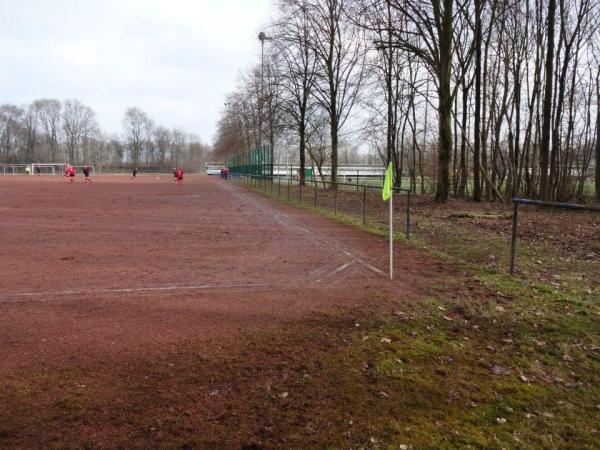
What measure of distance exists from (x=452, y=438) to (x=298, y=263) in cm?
534

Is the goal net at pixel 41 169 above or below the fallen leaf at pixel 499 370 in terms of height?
above

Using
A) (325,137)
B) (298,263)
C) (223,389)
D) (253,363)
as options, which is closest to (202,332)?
(253,363)

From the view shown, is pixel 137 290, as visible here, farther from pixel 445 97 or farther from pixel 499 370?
pixel 445 97

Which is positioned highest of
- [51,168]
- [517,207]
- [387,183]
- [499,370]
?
[51,168]

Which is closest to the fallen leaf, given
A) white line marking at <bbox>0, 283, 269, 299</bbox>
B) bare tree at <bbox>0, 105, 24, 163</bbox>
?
white line marking at <bbox>0, 283, 269, 299</bbox>

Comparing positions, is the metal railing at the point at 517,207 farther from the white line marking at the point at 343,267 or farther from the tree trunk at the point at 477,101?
the tree trunk at the point at 477,101

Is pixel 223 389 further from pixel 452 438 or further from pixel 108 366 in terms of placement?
pixel 452 438

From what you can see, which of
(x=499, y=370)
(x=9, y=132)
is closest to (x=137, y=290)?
(x=499, y=370)

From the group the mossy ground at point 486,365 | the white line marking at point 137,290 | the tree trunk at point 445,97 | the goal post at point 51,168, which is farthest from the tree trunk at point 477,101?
the goal post at point 51,168

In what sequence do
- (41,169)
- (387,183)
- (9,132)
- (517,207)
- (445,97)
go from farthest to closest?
(9,132) → (41,169) → (445,97) → (517,207) → (387,183)

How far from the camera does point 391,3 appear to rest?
19.1 m

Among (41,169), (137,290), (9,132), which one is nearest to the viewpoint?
(137,290)

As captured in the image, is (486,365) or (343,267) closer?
(486,365)

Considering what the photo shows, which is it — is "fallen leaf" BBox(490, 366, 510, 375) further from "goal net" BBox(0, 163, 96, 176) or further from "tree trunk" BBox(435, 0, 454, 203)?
"goal net" BBox(0, 163, 96, 176)
